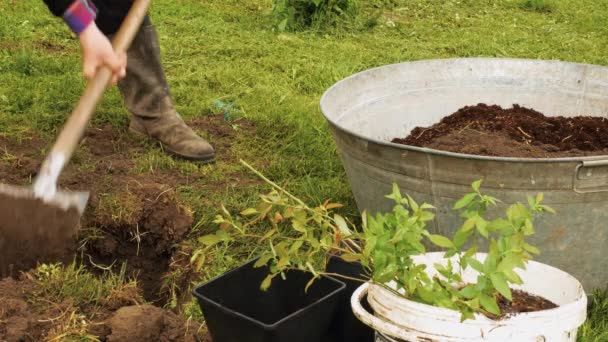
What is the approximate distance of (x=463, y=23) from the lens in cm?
697

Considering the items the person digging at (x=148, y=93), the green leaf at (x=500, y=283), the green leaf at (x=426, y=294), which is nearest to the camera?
the green leaf at (x=500, y=283)

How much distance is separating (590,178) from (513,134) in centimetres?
68

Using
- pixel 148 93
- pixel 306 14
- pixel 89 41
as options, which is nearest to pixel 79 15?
pixel 89 41

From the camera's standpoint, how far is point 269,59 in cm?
532

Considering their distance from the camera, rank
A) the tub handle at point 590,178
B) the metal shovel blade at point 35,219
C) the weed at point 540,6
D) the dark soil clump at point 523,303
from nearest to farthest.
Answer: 1. the dark soil clump at point 523,303
2. the tub handle at point 590,178
3. the metal shovel blade at point 35,219
4. the weed at point 540,6

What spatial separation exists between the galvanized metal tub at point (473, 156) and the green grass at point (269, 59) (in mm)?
336

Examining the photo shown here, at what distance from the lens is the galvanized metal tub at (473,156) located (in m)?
2.28

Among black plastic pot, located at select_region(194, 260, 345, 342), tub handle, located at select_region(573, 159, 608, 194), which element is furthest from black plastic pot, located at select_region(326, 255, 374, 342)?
tub handle, located at select_region(573, 159, 608, 194)

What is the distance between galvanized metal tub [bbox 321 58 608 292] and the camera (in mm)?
2277

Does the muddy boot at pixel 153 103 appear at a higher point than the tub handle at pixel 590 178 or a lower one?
lower

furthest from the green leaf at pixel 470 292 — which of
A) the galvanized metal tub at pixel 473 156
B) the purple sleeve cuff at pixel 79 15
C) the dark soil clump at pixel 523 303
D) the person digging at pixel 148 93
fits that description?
the person digging at pixel 148 93

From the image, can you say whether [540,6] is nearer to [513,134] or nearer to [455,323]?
[513,134]

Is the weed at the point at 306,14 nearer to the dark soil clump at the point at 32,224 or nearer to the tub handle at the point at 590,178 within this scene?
the dark soil clump at the point at 32,224

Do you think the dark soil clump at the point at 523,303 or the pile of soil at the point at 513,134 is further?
the pile of soil at the point at 513,134
